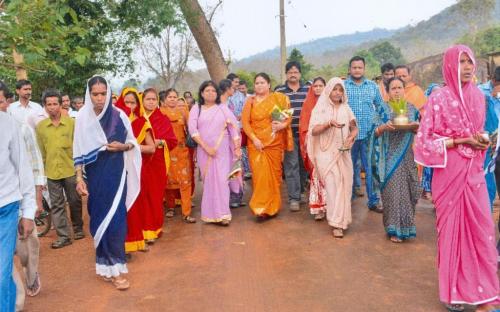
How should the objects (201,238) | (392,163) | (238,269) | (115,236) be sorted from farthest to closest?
1. (201,238)
2. (392,163)
3. (238,269)
4. (115,236)

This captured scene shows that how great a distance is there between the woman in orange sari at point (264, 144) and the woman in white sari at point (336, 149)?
31.9 inches

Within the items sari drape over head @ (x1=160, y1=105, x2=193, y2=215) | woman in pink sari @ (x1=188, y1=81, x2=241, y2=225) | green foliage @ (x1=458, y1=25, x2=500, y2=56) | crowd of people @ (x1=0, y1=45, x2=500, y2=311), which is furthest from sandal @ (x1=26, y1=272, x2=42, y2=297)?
green foliage @ (x1=458, y1=25, x2=500, y2=56)

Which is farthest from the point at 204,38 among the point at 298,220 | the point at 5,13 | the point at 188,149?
the point at 5,13

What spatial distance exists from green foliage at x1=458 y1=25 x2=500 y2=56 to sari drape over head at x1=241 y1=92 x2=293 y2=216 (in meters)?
29.9

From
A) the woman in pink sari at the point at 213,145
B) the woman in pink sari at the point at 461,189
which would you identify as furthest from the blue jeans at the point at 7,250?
the woman in pink sari at the point at 213,145

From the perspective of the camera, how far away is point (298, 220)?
289 inches

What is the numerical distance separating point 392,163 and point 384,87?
2.62 meters

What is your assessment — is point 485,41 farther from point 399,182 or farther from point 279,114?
point 399,182

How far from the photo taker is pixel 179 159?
784cm

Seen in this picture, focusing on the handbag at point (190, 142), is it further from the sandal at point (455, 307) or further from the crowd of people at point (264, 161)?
the sandal at point (455, 307)

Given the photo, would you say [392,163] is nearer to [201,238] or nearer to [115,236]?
[201,238]

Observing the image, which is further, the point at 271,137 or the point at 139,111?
the point at 271,137

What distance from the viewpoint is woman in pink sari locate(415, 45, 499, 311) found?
4148 mm

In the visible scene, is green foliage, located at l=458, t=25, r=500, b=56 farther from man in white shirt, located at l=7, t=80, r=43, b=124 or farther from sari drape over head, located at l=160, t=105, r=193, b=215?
man in white shirt, located at l=7, t=80, r=43, b=124
